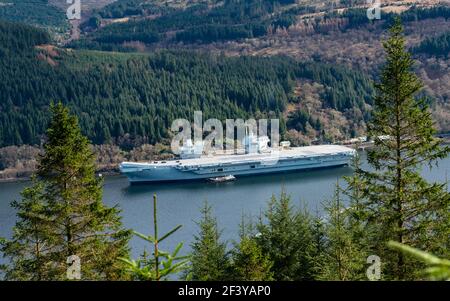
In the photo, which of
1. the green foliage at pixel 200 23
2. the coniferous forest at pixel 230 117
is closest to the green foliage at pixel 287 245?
the coniferous forest at pixel 230 117

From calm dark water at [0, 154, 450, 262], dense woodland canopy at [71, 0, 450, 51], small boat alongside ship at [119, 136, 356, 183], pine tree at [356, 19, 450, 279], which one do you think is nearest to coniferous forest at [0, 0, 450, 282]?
pine tree at [356, 19, 450, 279]

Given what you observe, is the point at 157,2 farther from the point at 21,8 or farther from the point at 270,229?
the point at 270,229

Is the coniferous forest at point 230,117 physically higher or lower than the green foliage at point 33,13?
lower

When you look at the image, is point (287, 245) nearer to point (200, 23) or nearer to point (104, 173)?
point (104, 173)

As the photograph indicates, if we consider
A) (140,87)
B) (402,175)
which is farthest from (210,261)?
(140,87)

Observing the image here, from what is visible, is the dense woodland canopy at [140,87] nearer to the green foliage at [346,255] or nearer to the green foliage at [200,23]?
the green foliage at [200,23]

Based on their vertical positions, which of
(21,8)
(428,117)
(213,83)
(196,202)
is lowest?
(196,202)

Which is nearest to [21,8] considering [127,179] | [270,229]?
[127,179]

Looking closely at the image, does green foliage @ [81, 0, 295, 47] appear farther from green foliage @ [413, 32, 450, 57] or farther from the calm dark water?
the calm dark water
